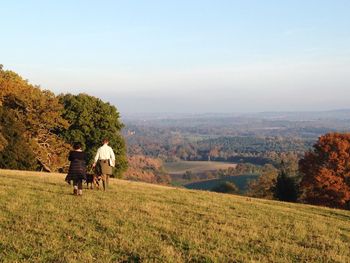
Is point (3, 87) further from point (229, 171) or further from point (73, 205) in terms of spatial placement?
point (229, 171)

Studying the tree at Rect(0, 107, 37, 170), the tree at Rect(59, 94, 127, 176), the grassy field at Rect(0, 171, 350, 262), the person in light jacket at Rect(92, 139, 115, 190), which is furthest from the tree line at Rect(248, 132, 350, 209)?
the person in light jacket at Rect(92, 139, 115, 190)

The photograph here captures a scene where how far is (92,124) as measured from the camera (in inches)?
2365

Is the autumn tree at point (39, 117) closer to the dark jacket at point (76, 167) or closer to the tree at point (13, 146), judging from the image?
the tree at point (13, 146)

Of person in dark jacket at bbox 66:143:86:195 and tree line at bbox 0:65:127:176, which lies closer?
person in dark jacket at bbox 66:143:86:195

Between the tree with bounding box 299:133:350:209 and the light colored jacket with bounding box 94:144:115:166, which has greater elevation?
the light colored jacket with bounding box 94:144:115:166

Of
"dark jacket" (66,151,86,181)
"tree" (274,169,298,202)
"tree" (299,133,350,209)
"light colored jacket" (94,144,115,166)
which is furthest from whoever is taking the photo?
"tree" (274,169,298,202)

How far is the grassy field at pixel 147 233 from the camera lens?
10.1m

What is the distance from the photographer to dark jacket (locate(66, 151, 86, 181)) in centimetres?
1814

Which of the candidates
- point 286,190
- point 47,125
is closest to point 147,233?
point 47,125

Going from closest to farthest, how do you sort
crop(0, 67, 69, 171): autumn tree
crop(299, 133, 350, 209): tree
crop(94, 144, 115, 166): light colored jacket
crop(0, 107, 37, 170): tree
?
crop(94, 144, 115, 166): light colored jacket → crop(0, 107, 37, 170): tree → crop(0, 67, 69, 171): autumn tree → crop(299, 133, 350, 209): tree

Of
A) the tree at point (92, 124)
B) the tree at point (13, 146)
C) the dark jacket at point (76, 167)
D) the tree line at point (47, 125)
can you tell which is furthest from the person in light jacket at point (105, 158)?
the tree at point (92, 124)

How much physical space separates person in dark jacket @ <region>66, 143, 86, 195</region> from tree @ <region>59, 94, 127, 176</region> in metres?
39.3

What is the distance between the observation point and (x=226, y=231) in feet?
43.5

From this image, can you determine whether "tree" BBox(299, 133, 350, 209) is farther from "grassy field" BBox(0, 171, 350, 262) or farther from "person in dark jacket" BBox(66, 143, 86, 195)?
"person in dark jacket" BBox(66, 143, 86, 195)
